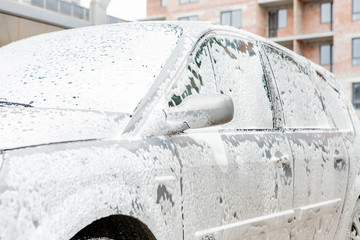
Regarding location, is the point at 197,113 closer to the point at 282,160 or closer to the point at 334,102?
the point at 282,160

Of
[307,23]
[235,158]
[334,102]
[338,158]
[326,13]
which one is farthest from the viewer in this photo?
[307,23]

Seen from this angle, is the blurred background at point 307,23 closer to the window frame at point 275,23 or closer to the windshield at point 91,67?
the window frame at point 275,23

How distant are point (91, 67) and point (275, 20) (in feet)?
125

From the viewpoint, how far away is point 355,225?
4.43m

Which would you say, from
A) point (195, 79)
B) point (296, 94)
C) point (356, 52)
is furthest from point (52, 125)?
point (356, 52)

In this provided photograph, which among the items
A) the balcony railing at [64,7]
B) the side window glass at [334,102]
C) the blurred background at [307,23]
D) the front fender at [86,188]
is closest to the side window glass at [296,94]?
the side window glass at [334,102]

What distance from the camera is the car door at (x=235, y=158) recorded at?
2525mm

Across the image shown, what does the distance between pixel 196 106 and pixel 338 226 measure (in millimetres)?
2008

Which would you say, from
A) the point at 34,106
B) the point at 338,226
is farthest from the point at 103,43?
the point at 338,226

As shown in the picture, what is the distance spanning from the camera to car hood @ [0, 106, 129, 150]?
191cm

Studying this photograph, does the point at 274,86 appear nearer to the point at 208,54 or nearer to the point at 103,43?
the point at 208,54

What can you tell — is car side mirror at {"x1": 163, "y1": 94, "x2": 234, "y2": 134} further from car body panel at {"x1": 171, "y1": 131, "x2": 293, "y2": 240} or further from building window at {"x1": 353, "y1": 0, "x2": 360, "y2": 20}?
building window at {"x1": 353, "y1": 0, "x2": 360, "y2": 20}

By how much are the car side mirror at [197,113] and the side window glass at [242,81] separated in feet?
1.43

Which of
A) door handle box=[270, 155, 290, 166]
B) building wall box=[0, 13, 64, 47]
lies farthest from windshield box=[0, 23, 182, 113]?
building wall box=[0, 13, 64, 47]
